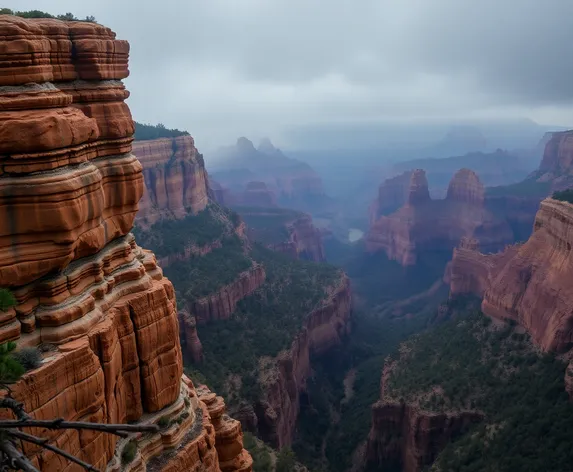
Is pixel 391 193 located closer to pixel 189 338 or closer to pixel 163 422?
pixel 189 338

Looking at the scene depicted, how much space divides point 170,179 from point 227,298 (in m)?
17.5

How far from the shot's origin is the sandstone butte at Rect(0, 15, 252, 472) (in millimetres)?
11703

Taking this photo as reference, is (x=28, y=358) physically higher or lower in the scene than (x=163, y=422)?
higher

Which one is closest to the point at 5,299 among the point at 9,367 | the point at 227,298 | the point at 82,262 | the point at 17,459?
the point at 9,367

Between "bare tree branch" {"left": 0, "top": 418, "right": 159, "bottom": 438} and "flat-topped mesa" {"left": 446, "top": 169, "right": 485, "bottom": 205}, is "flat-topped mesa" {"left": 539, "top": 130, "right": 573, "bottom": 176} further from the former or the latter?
"bare tree branch" {"left": 0, "top": 418, "right": 159, "bottom": 438}

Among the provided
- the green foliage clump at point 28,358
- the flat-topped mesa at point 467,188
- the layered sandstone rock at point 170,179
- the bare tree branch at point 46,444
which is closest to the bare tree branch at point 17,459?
the bare tree branch at point 46,444

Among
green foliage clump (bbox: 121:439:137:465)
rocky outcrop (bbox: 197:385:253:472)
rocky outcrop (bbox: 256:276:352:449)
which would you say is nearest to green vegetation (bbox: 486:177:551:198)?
rocky outcrop (bbox: 256:276:352:449)

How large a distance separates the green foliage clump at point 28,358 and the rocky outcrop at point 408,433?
106 ft

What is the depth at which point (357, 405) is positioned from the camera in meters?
53.0

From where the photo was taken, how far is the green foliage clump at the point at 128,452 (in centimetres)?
1437

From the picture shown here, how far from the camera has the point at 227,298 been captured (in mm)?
53531

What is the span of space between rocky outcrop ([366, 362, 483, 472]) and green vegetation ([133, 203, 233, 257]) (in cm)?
2637

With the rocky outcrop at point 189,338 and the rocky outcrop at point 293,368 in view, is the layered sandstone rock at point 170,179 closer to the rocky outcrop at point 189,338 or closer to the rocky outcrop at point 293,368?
the rocky outcrop at point 189,338

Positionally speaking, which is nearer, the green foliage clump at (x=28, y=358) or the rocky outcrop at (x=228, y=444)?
the green foliage clump at (x=28, y=358)
